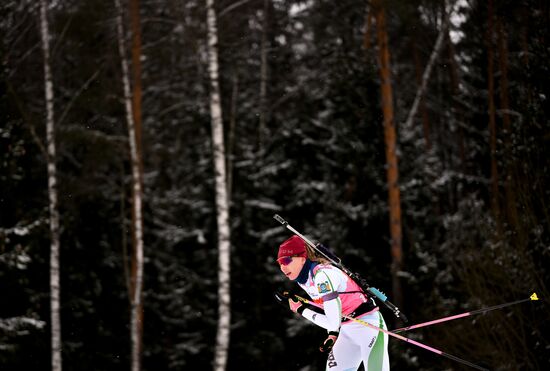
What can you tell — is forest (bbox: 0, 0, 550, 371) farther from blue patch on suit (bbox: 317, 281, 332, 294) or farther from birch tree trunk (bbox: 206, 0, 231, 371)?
blue patch on suit (bbox: 317, 281, 332, 294)

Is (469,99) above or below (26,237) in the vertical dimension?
above

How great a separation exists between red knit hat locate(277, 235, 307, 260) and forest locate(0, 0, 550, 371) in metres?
6.12

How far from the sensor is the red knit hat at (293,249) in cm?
568

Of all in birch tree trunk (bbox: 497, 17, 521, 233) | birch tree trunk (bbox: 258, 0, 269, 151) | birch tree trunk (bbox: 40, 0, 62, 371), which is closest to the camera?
birch tree trunk (bbox: 497, 17, 521, 233)

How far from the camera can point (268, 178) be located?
19719 millimetres

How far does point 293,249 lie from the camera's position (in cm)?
570

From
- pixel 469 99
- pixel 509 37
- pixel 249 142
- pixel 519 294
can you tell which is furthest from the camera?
pixel 249 142

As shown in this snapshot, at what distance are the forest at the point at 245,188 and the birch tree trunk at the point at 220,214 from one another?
0.13 feet

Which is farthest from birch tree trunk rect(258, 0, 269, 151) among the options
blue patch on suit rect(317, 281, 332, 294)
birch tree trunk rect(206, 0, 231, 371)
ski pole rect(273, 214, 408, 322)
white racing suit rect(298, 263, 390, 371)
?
blue patch on suit rect(317, 281, 332, 294)

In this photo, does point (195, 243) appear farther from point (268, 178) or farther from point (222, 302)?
point (222, 302)

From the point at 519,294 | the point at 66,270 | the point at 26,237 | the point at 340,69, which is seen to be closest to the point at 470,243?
the point at 519,294

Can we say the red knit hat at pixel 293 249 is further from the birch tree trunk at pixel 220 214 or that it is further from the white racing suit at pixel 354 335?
the birch tree trunk at pixel 220 214

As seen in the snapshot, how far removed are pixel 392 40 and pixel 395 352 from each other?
1560cm

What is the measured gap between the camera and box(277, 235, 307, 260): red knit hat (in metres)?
5.68
